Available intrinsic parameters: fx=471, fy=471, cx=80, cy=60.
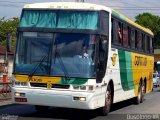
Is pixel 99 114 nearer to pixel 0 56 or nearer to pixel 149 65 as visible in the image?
pixel 149 65

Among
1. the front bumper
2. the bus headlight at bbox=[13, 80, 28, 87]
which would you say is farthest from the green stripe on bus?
the bus headlight at bbox=[13, 80, 28, 87]

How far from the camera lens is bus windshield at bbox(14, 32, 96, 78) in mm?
12820

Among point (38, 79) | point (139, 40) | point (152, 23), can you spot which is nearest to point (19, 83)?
point (38, 79)

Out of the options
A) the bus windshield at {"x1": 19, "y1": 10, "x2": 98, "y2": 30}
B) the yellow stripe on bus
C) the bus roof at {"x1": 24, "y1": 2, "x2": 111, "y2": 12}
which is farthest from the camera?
the bus roof at {"x1": 24, "y1": 2, "x2": 111, "y2": 12}

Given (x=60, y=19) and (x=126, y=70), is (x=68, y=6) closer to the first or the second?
(x=60, y=19)

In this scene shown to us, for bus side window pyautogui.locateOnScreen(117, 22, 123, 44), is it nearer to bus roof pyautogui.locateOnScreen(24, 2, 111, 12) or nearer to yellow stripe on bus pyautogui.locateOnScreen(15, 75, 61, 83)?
bus roof pyautogui.locateOnScreen(24, 2, 111, 12)

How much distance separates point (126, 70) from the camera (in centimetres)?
1745

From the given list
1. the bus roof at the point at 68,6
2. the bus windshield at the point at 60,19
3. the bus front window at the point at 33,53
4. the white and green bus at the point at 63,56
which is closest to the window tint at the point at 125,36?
the white and green bus at the point at 63,56

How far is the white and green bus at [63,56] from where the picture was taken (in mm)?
12742

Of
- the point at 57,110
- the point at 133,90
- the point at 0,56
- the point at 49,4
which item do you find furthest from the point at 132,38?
the point at 0,56

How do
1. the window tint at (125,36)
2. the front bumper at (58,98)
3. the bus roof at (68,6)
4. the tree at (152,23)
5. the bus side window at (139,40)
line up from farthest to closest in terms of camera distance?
1. the tree at (152,23)
2. the bus side window at (139,40)
3. the window tint at (125,36)
4. the bus roof at (68,6)
5. the front bumper at (58,98)

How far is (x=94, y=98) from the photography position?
12.8 meters

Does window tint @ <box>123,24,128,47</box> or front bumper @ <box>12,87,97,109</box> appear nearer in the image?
front bumper @ <box>12,87,97,109</box>

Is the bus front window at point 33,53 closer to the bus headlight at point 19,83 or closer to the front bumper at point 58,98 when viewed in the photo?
the bus headlight at point 19,83
